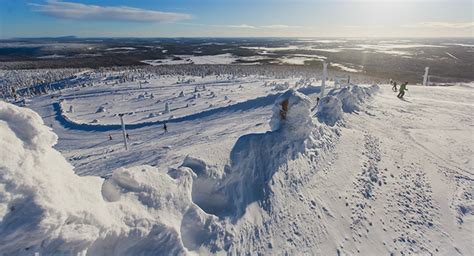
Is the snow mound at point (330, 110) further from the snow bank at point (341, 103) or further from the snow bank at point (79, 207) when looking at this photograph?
the snow bank at point (79, 207)

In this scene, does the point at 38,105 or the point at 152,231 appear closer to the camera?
the point at 152,231

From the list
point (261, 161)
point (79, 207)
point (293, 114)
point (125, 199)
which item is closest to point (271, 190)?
point (261, 161)

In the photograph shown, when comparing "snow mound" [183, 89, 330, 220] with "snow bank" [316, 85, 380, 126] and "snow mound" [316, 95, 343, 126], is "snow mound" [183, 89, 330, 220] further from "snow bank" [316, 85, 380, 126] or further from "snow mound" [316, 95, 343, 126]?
"snow bank" [316, 85, 380, 126]

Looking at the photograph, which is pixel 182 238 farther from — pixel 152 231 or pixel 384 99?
pixel 384 99

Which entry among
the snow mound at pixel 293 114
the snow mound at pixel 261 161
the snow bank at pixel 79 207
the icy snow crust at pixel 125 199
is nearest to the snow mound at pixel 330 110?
the snow mound at pixel 261 161

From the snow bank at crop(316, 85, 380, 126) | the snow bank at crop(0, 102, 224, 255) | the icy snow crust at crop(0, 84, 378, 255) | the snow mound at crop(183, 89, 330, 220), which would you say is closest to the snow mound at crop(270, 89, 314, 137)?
the snow mound at crop(183, 89, 330, 220)

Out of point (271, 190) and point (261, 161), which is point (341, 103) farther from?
point (271, 190)

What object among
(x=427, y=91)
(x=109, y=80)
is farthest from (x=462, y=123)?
(x=109, y=80)
